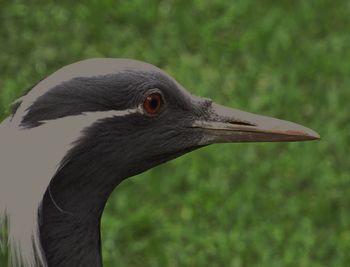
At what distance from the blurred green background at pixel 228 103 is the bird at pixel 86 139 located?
2.42 meters

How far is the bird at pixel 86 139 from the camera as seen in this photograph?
3180 millimetres

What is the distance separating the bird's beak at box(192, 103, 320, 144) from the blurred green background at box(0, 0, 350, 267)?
2.38 metres

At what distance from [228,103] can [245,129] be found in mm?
3376

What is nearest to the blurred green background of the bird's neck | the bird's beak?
the bird's beak

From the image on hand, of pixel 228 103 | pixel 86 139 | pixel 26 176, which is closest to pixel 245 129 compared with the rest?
pixel 86 139

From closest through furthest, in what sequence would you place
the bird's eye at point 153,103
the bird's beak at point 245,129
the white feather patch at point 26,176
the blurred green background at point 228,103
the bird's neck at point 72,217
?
the white feather patch at point 26,176, the bird's neck at point 72,217, the bird's eye at point 153,103, the bird's beak at point 245,129, the blurred green background at point 228,103

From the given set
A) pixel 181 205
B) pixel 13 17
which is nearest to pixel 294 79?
pixel 181 205

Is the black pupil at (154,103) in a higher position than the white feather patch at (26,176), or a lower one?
higher

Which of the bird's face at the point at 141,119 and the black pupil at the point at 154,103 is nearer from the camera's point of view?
the bird's face at the point at 141,119

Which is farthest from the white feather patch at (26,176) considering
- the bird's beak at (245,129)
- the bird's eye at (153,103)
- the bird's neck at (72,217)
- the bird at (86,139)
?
the bird's beak at (245,129)

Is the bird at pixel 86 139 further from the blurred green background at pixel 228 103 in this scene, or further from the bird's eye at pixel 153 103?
the blurred green background at pixel 228 103

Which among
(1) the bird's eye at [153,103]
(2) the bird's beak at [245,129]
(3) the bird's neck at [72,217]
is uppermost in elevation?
(1) the bird's eye at [153,103]

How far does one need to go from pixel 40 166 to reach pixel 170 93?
25.7 inches

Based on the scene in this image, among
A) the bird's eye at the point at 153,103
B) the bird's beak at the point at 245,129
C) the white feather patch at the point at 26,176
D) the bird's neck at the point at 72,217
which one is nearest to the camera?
the white feather patch at the point at 26,176
